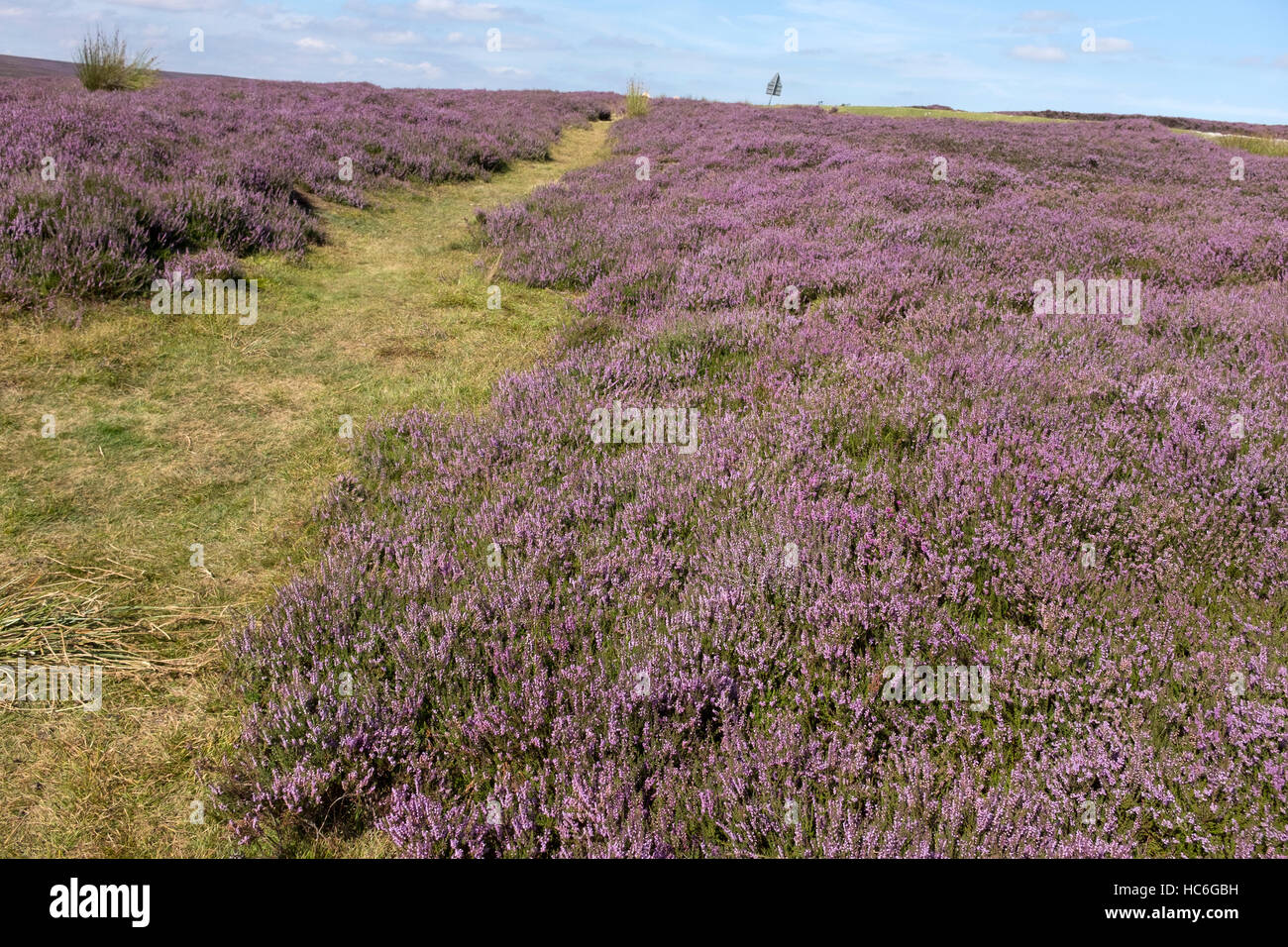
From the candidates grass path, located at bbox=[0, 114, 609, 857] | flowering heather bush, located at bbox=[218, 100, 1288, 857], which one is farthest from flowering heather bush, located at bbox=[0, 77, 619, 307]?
flowering heather bush, located at bbox=[218, 100, 1288, 857]

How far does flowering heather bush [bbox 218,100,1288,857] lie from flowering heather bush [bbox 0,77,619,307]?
13.2ft

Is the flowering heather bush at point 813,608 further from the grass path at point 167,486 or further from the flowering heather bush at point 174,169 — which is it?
the flowering heather bush at point 174,169

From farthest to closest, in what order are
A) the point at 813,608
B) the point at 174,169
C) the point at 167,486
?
the point at 174,169 → the point at 167,486 → the point at 813,608

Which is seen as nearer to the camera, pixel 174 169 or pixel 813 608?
pixel 813 608

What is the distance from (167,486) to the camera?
12.9ft

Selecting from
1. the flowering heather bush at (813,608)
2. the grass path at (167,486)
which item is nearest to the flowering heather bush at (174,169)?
the grass path at (167,486)

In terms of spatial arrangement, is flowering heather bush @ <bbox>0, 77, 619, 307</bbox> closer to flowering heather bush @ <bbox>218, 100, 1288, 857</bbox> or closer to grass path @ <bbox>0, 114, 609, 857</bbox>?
grass path @ <bbox>0, 114, 609, 857</bbox>

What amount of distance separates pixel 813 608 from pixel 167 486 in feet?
12.1

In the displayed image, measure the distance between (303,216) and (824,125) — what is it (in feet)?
63.7

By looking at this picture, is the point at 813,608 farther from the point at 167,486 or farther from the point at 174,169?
the point at 174,169

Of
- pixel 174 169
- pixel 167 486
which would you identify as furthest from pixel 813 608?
pixel 174 169

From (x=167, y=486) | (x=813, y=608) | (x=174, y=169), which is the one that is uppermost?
(x=174, y=169)

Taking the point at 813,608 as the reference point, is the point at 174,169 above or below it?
above

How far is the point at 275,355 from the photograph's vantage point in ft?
19.1
